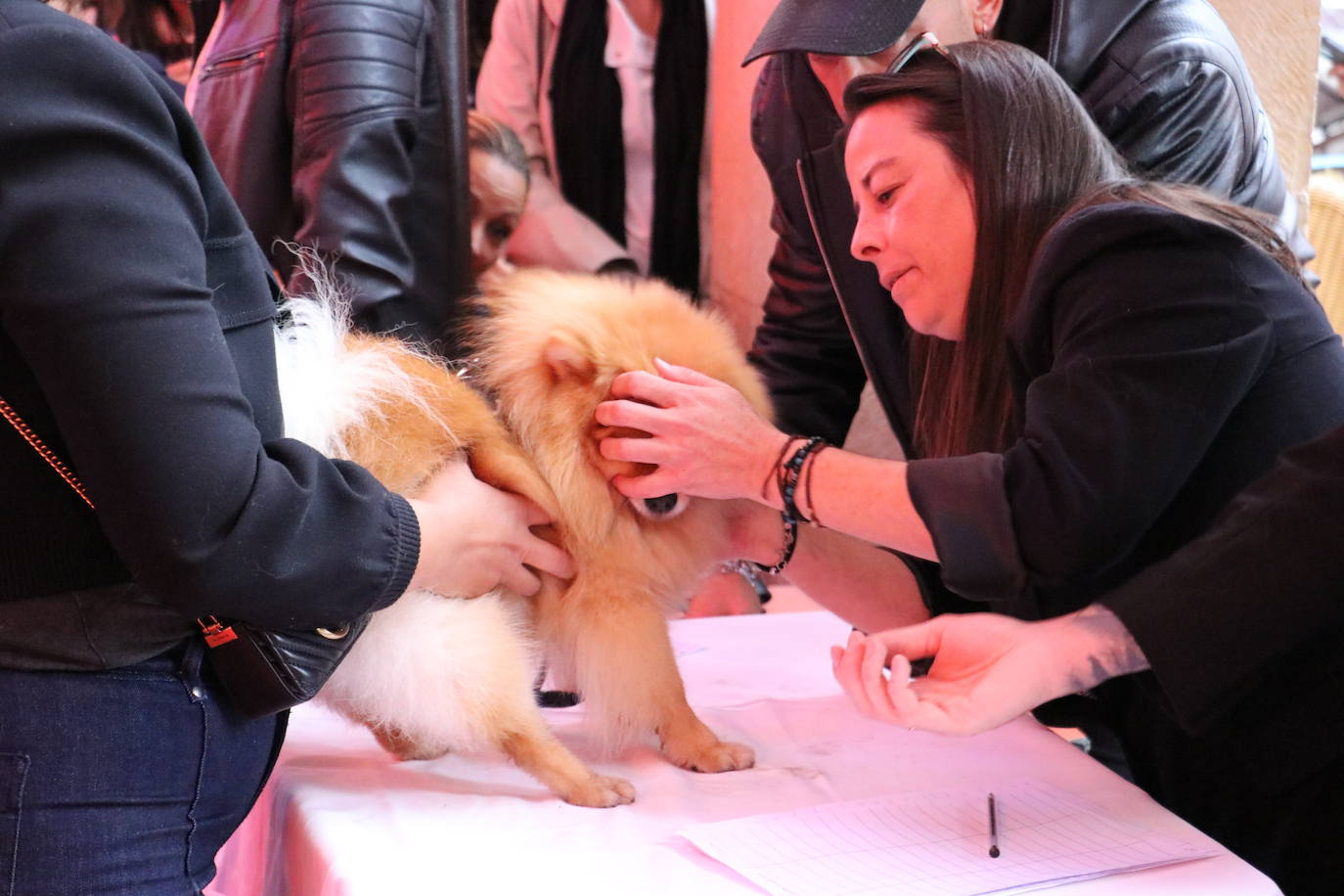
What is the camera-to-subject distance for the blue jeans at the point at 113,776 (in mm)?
918

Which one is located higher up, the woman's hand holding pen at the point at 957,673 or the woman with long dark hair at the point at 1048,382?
the woman with long dark hair at the point at 1048,382

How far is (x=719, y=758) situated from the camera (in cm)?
139

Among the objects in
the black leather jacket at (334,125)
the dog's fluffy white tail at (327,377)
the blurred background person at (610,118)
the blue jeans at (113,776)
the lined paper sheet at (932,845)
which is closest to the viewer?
the blue jeans at (113,776)

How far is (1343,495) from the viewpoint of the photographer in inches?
40.8

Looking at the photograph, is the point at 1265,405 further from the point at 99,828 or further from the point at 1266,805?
the point at 99,828

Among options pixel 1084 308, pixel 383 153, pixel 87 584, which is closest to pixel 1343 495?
pixel 1084 308

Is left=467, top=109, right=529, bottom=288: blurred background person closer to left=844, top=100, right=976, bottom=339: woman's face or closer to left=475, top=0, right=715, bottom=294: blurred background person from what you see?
left=475, top=0, right=715, bottom=294: blurred background person

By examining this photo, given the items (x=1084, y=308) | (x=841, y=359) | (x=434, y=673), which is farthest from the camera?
(x=841, y=359)

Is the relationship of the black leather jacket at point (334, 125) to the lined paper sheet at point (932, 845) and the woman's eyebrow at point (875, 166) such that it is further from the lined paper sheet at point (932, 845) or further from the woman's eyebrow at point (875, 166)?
the lined paper sheet at point (932, 845)

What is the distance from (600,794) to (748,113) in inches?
87.4

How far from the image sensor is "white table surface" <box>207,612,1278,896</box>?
107 cm

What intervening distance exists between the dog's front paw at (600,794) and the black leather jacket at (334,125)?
0.84m

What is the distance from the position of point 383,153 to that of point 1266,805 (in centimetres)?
161

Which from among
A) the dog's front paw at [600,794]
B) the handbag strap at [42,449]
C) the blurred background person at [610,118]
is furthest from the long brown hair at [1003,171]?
the blurred background person at [610,118]
